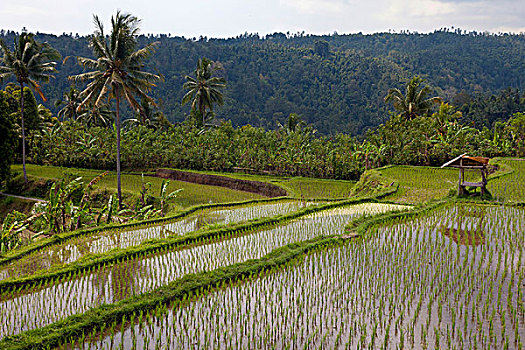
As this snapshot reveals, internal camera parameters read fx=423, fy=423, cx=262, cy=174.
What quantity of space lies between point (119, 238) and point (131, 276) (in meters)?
2.69

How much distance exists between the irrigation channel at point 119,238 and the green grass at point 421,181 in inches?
118

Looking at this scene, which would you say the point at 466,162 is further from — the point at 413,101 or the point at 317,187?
the point at 413,101

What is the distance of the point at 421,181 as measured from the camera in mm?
15289

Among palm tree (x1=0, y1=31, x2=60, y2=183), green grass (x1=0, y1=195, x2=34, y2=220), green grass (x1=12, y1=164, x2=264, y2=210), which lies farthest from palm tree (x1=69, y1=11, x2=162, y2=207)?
green grass (x1=0, y1=195, x2=34, y2=220)

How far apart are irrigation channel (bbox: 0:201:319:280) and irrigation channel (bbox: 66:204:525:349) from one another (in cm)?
323

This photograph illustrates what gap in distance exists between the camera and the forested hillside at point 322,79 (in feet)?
179

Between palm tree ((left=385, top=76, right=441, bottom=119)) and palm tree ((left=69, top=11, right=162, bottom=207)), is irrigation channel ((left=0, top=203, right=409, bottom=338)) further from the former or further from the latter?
palm tree ((left=385, top=76, right=441, bottom=119))

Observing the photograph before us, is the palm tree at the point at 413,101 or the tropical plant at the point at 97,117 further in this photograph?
the tropical plant at the point at 97,117

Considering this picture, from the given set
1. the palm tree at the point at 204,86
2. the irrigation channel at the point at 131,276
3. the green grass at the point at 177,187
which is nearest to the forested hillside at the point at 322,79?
the palm tree at the point at 204,86

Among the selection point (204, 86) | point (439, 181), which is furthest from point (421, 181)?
point (204, 86)

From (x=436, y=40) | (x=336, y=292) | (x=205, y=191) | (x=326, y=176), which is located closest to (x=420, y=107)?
(x=326, y=176)

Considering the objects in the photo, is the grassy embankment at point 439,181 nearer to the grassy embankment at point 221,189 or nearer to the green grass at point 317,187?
the green grass at point 317,187

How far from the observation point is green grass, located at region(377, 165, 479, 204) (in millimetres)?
12773

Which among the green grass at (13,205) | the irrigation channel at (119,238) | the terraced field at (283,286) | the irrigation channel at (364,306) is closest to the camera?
the irrigation channel at (364,306)
